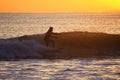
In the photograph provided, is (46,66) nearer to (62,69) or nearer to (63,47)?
(62,69)

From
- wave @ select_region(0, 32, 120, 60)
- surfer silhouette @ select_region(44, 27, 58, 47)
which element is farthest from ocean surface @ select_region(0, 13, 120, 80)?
surfer silhouette @ select_region(44, 27, 58, 47)

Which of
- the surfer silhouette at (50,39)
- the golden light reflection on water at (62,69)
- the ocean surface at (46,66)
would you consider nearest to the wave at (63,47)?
the ocean surface at (46,66)

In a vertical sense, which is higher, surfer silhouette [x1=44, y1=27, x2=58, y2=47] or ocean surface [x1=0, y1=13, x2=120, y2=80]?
surfer silhouette [x1=44, y1=27, x2=58, y2=47]

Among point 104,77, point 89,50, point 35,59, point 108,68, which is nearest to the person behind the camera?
point 104,77

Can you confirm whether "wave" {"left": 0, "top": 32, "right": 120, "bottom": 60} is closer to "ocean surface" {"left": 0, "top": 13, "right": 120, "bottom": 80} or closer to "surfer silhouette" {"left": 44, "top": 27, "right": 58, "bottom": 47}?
"ocean surface" {"left": 0, "top": 13, "right": 120, "bottom": 80}

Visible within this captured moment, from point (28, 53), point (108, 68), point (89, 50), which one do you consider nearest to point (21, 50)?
point (28, 53)

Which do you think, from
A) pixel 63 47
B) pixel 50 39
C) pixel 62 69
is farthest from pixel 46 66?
pixel 63 47

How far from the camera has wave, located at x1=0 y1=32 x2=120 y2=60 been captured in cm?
3562

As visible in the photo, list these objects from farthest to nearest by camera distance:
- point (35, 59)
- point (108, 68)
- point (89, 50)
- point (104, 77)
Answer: point (89, 50)
point (35, 59)
point (108, 68)
point (104, 77)

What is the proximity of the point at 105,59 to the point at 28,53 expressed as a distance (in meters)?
6.49

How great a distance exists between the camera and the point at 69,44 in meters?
37.9

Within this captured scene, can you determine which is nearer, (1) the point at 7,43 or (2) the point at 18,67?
(2) the point at 18,67

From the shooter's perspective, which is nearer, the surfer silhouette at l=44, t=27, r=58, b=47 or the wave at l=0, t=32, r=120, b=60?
the wave at l=0, t=32, r=120, b=60

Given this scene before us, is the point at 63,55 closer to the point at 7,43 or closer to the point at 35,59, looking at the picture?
the point at 35,59
